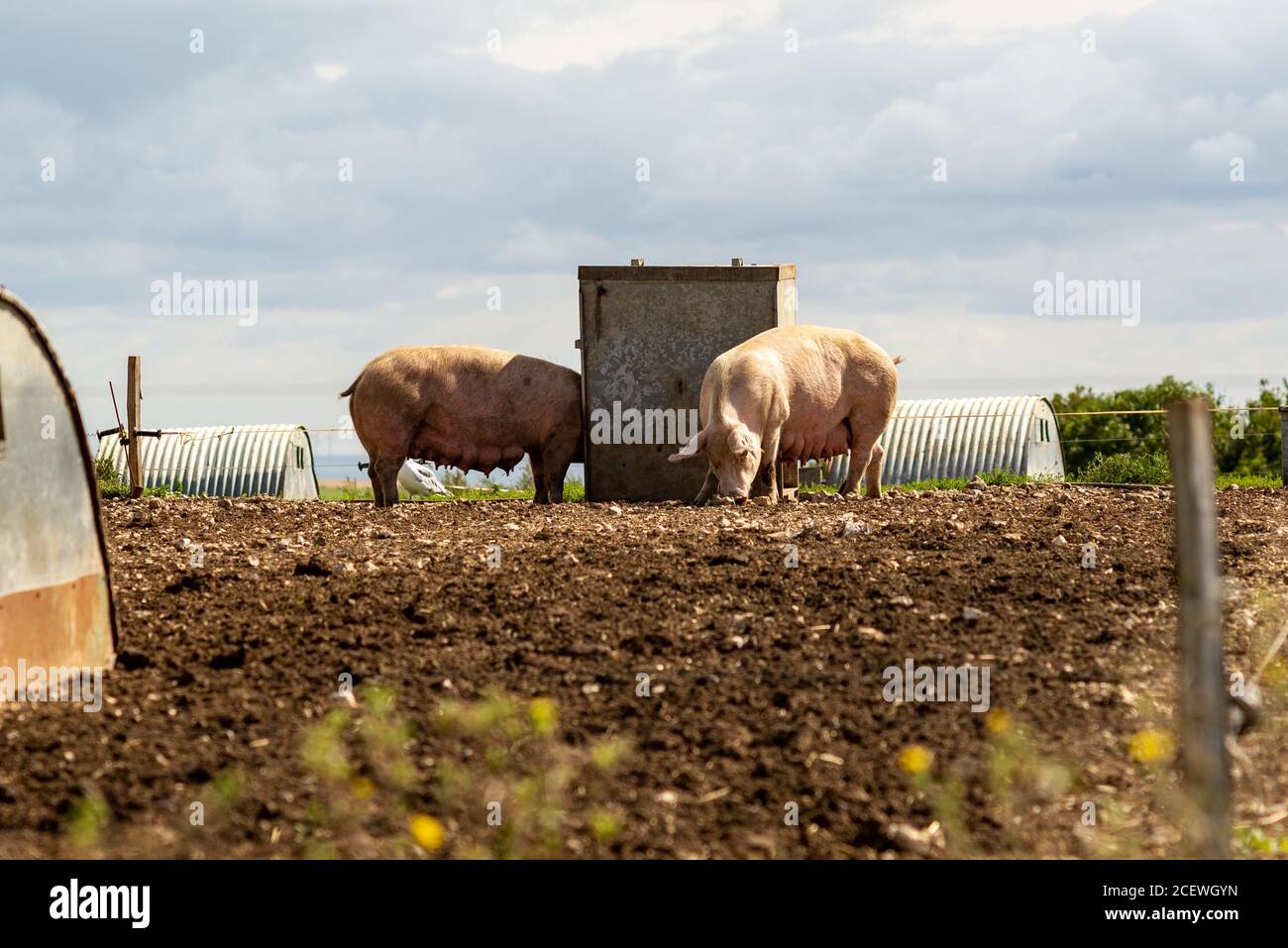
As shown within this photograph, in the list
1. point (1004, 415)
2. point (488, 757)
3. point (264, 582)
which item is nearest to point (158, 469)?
point (1004, 415)

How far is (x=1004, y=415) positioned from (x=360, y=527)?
47.4ft

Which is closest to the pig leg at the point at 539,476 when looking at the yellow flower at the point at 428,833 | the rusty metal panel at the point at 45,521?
the rusty metal panel at the point at 45,521

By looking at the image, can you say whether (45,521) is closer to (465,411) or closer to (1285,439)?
(465,411)

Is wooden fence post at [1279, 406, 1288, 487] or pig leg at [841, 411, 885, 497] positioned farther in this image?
wooden fence post at [1279, 406, 1288, 487]

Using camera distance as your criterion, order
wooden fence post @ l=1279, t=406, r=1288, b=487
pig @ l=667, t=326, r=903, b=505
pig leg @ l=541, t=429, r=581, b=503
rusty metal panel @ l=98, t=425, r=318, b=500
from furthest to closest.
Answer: rusty metal panel @ l=98, t=425, r=318, b=500 < wooden fence post @ l=1279, t=406, r=1288, b=487 < pig leg @ l=541, t=429, r=581, b=503 < pig @ l=667, t=326, r=903, b=505

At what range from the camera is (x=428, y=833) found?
4328mm

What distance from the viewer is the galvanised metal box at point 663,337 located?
14711 mm

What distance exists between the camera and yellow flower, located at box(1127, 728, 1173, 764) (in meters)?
5.21

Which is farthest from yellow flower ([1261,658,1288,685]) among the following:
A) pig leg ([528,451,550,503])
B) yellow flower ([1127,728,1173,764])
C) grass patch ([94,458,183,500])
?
grass patch ([94,458,183,500])

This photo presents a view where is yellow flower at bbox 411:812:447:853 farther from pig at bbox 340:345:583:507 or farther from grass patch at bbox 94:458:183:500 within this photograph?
grass patch at bbox 94:458:183:500

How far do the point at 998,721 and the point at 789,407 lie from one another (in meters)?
8.27

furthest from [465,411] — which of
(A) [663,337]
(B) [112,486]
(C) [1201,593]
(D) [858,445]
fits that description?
(C) [1201,593]

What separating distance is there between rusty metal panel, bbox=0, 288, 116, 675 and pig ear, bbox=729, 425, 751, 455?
6688 mm
